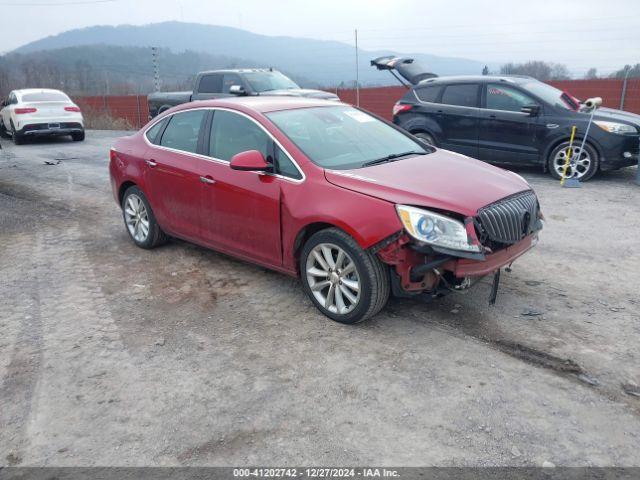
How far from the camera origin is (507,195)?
4129 millimetres

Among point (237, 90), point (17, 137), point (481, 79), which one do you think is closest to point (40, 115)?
point (17, 137)

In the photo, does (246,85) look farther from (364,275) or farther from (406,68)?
(364,275)

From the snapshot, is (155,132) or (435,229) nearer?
(435,229)

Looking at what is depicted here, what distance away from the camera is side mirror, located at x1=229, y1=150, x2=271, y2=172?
14.2ft

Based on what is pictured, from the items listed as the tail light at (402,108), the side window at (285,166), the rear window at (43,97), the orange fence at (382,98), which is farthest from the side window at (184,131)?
the orange fence at (382,98)

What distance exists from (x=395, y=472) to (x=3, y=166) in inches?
492

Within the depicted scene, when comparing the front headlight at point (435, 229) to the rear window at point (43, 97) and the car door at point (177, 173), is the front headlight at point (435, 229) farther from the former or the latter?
A: the rear window at point (43, 97)

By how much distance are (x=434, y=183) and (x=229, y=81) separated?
415 inches

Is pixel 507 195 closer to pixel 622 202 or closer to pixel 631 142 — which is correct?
pixel 622 202

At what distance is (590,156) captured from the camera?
8805 millimetres

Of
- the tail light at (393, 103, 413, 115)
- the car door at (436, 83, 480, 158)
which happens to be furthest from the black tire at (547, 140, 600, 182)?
the tail light at (393, 103, 413, 115)

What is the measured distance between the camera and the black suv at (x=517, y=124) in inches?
342

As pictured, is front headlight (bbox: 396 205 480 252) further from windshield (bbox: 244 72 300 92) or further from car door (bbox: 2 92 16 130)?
car door (bbox: 2 92 16 130)

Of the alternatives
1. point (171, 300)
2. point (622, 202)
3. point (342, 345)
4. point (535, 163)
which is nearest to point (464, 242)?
point (342, 345)
